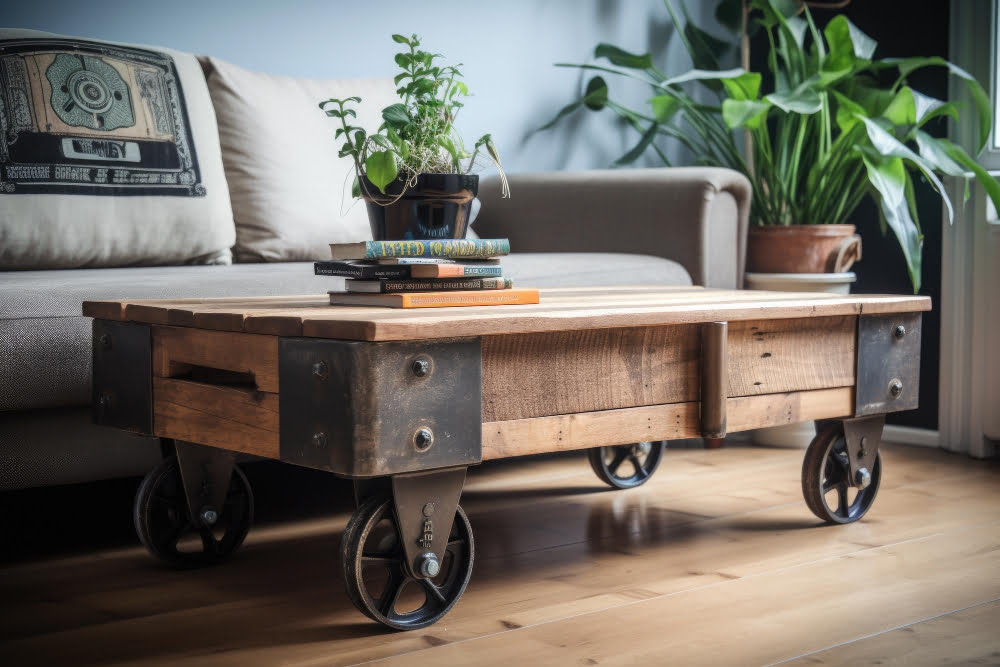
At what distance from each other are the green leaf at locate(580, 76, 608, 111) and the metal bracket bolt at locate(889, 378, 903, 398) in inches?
54.2

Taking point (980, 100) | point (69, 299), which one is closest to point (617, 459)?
point (69, 299)

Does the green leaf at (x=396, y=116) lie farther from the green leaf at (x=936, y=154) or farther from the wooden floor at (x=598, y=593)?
the green leaf at (x=936, y=154)

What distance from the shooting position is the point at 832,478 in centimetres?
170

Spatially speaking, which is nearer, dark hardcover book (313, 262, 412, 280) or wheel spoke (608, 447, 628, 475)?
dark hardcover book (313, 262, 412, 280)

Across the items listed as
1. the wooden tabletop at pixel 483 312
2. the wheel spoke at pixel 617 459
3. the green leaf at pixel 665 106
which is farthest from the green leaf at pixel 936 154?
the wheel spoke at pixel 617 459

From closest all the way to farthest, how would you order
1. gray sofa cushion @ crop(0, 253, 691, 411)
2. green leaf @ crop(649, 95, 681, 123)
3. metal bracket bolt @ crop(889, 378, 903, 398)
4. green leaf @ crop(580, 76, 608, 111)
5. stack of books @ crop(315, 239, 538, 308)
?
stack of books @ crop(315, 239, 538, 308), gray sofa cushion @ crop(0, 253, 691, 411), metal bracket bolt @ crop(889, 378, 903, 398), green leaf @ crop(649, 95, 681, 123), green leaf @ crop(580, 76, 608, 111)

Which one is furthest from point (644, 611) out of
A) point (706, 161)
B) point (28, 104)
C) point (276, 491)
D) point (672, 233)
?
point (706, 161)

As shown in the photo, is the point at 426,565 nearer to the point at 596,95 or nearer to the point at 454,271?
the point at 454,271

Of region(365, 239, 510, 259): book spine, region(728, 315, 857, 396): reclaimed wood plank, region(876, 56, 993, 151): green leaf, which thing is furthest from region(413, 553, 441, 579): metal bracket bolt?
region(876, 56, 993, 151): green leaf

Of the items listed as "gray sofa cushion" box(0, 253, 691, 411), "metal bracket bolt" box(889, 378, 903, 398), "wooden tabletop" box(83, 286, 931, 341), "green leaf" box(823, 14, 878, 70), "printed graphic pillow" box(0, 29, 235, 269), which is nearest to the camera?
"wooden tabletop" box(83, 286, 931, 341)

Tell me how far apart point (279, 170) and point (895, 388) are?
1213 millimetres

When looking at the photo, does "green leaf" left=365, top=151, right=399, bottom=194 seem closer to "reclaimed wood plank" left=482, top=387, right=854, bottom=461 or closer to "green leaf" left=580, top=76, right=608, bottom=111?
"reclaimed wood plank" left=482, top=387, right=854, bottom=461

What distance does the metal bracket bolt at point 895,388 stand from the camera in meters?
1.63

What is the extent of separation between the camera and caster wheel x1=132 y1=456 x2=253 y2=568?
1.43m
